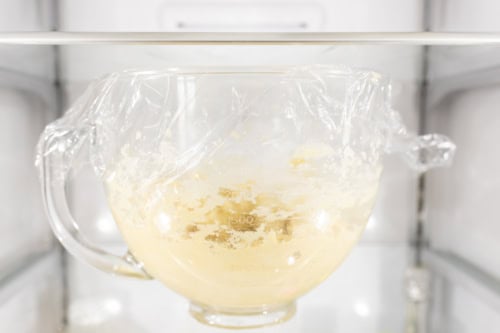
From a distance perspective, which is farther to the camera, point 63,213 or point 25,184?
point 25,184

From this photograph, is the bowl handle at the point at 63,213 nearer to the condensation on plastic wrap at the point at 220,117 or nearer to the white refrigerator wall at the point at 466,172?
the condensation on plastic wrap at the point at 220,117

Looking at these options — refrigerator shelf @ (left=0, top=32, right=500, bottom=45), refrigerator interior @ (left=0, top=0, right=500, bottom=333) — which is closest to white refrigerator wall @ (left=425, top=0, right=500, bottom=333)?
refrigerator interior @ (left=0, top=0, right=500, bottom=333)

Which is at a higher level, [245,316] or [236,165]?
[236,165]

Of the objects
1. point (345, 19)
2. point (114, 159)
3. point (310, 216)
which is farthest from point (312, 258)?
point (345, 19)

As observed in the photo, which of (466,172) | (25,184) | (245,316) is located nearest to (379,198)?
(466,172)

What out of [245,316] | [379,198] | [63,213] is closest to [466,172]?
[379,198]

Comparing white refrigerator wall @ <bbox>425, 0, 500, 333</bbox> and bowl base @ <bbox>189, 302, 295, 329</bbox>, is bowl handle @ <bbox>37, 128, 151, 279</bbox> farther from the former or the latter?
white refrigerator wall @ <bbox>425, 0, 500, 333</bbox>

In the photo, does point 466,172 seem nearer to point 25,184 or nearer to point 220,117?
point 220,117
